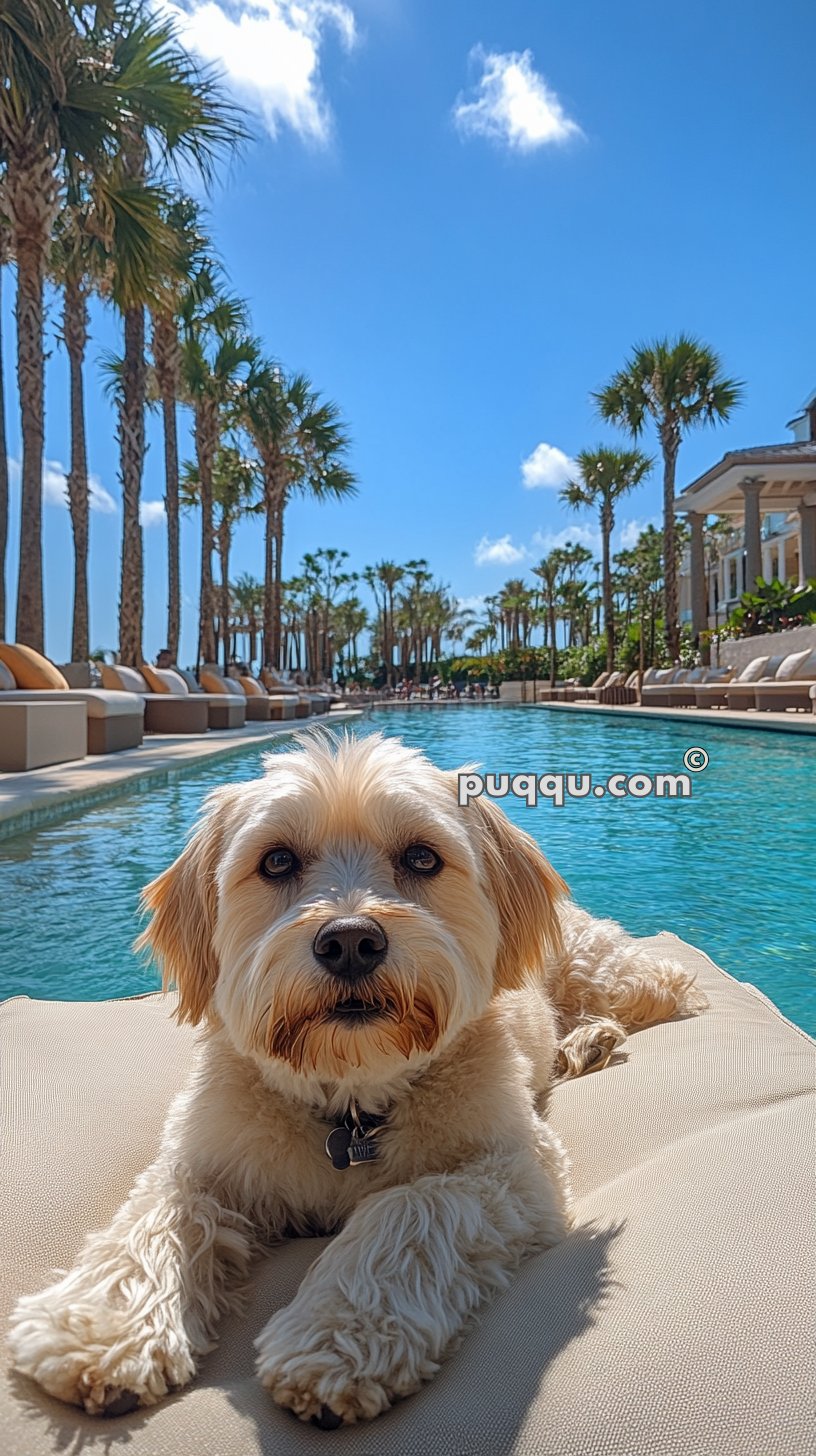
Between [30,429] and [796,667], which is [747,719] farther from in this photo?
[30,429]

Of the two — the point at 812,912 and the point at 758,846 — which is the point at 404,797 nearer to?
the point at 812,912

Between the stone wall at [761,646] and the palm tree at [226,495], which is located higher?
the palm tree at [226,495]

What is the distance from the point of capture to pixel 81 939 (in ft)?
17.5

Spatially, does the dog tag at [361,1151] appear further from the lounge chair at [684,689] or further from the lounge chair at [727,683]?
the lounge chair at [684,689]

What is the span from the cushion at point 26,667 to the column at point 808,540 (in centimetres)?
3731

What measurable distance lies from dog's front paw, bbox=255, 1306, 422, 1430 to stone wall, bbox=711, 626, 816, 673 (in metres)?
28.1

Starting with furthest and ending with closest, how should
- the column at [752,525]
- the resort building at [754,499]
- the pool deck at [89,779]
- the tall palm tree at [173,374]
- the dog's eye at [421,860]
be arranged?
the column at [752,525], the resort building at [754,499], the tall palm tree at [173,374], the pool deck at [89,779], the dog's eye at [421,860]

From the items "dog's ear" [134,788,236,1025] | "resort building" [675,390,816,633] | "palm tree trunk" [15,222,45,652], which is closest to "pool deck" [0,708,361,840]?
Result: "dog's ear" [134,788,236,1025]

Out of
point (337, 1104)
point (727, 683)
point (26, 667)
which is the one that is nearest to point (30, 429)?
point (26, 667)

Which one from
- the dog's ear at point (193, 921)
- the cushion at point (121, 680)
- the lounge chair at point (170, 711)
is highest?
the cushion at point (121, 680)

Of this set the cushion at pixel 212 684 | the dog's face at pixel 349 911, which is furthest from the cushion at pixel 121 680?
the dog's face at pixel 349 911

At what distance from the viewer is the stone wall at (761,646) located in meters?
28.9

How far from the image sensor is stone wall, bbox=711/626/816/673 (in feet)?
94.9

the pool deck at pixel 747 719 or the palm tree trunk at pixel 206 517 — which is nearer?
the pool deck at pixel 747 719
